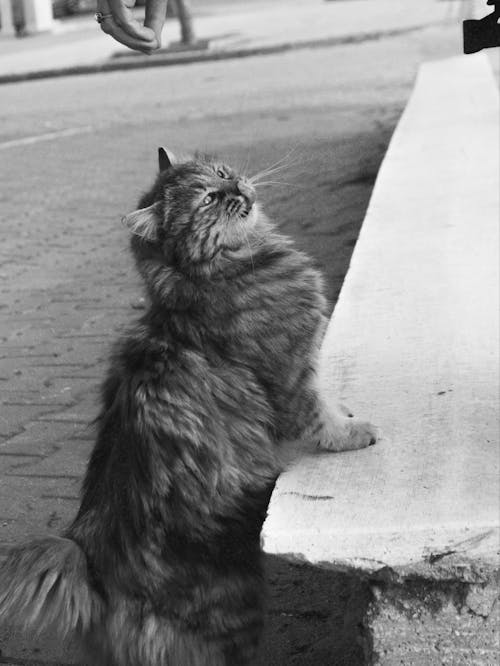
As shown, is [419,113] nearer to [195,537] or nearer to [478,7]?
[195,537]

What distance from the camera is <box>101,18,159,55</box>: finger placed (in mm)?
2496

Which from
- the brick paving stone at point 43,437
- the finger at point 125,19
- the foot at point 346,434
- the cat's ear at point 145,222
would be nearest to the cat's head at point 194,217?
the cat's ear at point 145,222

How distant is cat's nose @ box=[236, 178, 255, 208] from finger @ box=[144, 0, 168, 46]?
68 cm

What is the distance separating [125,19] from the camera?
8.06ft

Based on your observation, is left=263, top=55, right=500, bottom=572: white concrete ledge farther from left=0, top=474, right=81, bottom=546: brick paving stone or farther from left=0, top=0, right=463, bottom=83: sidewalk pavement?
left=0, top=0, right=463, bottom=83: sidewalk pavement

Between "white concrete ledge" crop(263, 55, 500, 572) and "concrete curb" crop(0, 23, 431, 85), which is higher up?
"white concrete ledge" crop(263, 55, 500, 572)

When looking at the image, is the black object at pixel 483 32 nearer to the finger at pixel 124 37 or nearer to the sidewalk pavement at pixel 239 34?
the finger at pixel 124 37

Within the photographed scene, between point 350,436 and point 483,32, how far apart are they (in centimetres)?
112

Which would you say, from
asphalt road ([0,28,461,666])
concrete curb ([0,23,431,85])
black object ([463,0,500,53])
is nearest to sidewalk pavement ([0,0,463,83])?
concrete curb ([0,23,431,85])

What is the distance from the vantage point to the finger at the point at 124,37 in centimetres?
250

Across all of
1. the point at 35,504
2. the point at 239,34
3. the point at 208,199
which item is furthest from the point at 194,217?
the point at 239,34

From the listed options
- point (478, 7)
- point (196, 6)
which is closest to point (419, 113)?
point (478, 7)

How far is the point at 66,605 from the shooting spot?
267 cm

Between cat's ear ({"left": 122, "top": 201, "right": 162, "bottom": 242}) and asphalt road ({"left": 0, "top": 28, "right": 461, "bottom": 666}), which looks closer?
cat's ear ({"left": 122, "top": 201, "right": 162, "bottom": 242})
